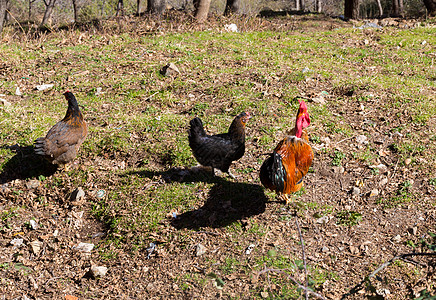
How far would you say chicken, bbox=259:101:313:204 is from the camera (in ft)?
14.4

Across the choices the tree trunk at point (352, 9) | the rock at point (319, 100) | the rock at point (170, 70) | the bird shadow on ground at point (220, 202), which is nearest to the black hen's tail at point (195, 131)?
the bird shadow on ground at point (220, 202)

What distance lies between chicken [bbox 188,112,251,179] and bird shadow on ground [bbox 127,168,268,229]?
0.33 meters

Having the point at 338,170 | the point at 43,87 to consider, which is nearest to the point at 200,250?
the point at 338,170

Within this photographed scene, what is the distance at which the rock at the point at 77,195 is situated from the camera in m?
5.30

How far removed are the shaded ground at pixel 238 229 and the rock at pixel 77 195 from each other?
0.09 metres

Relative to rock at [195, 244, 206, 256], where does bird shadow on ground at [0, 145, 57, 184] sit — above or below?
above

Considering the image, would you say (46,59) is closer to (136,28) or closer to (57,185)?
(136,28)

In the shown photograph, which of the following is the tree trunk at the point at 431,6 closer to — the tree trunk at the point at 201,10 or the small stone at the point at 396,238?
the tree trunk at the point at 201,10

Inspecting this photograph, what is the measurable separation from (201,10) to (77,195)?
8.60 m

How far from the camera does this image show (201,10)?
12141 millimetres

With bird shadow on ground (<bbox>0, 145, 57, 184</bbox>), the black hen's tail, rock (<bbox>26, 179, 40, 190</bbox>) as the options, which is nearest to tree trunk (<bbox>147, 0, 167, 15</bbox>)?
bird shadow on ground (<bbox>0, 145, 57, 184</bbox>)

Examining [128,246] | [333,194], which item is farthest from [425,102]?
[128,246]

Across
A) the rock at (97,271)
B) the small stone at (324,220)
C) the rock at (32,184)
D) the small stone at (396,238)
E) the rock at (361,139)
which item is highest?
the rock at (361,139)

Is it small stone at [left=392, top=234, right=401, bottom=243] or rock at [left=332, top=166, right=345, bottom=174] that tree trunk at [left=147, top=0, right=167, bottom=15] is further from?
small stone at [left=392, top=234, right=401, bottom=243]
